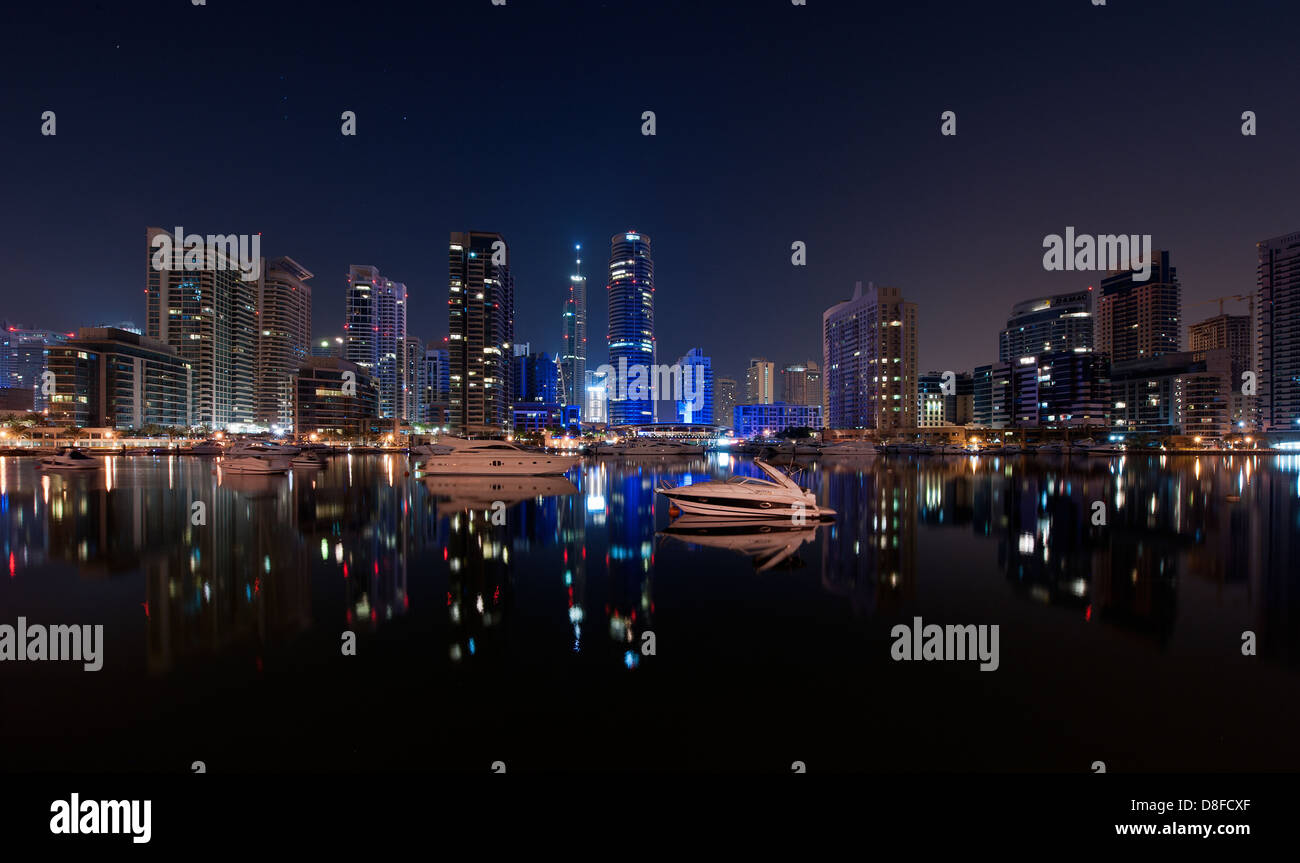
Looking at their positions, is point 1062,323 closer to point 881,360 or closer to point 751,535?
point 881,360

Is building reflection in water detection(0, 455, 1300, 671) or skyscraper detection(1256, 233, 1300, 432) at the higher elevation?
skyscraper detection(1256, 233, 1300, 432)

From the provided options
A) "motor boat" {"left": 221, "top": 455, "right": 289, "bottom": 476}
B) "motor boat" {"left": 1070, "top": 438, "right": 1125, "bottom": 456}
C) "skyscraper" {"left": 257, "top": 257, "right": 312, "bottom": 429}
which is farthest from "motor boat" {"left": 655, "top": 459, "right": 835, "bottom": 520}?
"skyscraper" {"left": 257, "top": 257, "right": 312, "bottom": 429}

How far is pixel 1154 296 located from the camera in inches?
7815

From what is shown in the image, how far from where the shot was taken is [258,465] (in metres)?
50.9

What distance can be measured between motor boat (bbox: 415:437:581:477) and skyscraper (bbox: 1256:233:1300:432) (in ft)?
636

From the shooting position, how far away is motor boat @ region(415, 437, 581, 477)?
45.1m

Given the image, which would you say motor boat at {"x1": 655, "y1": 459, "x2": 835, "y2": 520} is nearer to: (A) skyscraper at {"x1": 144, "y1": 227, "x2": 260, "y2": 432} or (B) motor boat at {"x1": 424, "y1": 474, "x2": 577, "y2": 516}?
(B) motor boat at {"x1": 424, "y1": 474, "x2": 577, "y2": 516}

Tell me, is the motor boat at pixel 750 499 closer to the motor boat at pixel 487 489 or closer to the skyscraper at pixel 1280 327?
the motor boat at pixel 487 489

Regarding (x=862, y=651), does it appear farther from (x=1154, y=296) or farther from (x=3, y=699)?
(x=1154, y=296)

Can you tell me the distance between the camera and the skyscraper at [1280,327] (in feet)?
447

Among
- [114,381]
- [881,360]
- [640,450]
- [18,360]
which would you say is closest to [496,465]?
[640,450]

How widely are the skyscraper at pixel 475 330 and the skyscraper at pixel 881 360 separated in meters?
111
